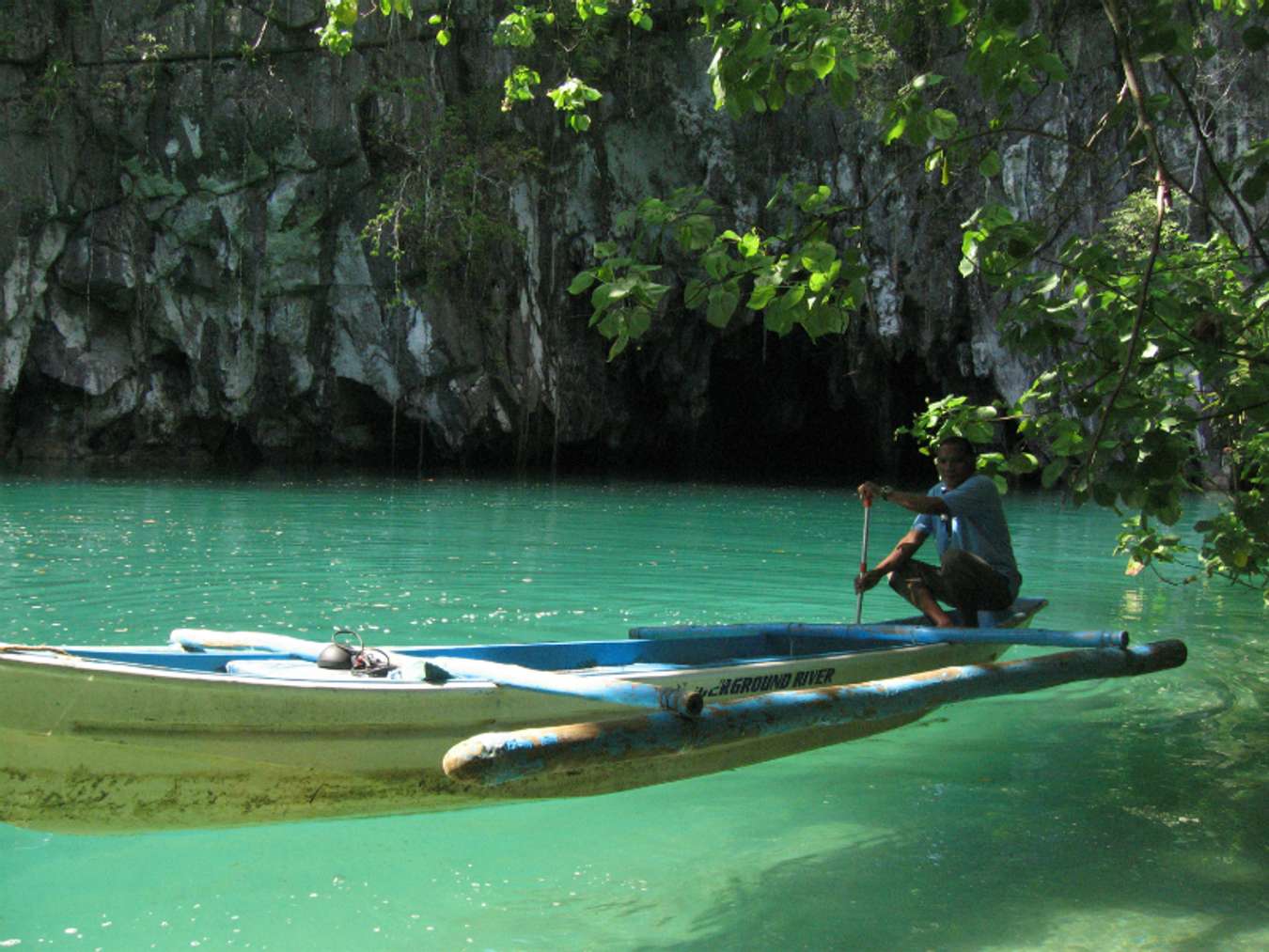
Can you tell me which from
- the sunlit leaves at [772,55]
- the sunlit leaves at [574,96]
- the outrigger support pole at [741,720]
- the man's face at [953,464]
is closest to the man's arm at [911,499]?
the man's face at [953,464]

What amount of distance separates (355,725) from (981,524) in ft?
10.8

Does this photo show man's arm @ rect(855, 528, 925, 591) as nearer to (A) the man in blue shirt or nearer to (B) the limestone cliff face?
(A) the man in blue shirt

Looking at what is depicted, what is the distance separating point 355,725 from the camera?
339cm

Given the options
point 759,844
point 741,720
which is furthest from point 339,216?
point 741,720

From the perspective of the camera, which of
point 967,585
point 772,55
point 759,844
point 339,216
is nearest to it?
point 772,55

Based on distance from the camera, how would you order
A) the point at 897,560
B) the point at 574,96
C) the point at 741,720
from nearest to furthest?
the point at 741,720 < the point at 574,96 < the point at 897,560

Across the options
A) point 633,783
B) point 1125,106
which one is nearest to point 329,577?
point 633,783

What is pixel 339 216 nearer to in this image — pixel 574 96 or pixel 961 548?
pixel 574 96

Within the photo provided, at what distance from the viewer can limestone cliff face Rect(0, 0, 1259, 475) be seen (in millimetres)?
20484

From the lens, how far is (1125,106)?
3.43 m

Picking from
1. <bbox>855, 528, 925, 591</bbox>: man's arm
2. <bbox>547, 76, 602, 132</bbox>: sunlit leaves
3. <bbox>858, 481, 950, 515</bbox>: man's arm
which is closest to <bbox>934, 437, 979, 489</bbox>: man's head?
<bbox>858, 481, 950, 515</bbox>: man's arm

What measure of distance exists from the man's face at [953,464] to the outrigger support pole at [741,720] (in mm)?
1257

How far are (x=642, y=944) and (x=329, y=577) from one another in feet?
20.2

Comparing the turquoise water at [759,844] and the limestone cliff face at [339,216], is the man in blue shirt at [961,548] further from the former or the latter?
the limestone cliff face at [339,216]
